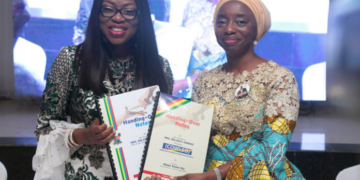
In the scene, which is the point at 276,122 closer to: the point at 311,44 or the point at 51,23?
the point at 311,44

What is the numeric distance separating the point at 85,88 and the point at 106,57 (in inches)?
7.9

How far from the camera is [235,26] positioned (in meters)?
1.59

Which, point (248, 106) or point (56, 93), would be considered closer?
point (248, 106)

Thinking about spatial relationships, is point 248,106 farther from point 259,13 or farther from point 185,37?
point 185,37

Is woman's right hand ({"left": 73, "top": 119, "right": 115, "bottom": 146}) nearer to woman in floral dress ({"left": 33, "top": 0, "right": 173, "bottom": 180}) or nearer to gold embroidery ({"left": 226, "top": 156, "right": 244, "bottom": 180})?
woman in floral dress ({"left": 33, "top": 0, "right": 173, "bottom": 180})

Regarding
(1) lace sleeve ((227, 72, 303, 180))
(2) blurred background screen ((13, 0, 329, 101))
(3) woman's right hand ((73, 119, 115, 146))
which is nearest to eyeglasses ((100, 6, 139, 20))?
(3) woman's right hand ((73, 119, 115, 146))

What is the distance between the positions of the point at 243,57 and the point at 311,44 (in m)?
4.93

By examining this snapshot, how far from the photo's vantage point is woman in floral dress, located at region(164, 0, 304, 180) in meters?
1.46

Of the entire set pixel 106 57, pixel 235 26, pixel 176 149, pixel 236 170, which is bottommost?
pixel 236 170

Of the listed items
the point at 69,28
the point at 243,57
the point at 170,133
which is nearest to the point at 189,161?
the point at 170,133

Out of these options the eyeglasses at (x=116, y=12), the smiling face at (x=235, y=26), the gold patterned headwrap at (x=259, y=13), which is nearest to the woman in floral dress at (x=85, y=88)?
the eyeglasses at (x=116, y=12)

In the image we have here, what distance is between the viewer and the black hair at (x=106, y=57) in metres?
1.66

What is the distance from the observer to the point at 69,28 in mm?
6000

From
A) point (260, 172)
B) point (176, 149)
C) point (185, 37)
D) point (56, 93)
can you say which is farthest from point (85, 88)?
point (185, 37)
